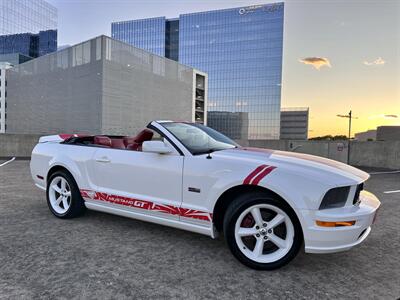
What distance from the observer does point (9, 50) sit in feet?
341

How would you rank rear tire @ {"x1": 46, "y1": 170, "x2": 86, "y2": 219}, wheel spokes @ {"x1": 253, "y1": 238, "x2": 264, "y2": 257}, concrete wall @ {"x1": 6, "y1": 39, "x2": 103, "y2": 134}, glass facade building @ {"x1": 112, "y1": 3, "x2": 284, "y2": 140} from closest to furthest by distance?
wheel spokes @ {"x1": 253, "y1": 238, "x2": 264, "y2": 257} < rear tire @ {"x1": 46, "y1": 170, "x2": 86, "y2": 219} < concrete wall @ {"x1": 6, "y1": 39, "x2": 103, "y2": 134} < glass facade building @ {"x1": 112, "y1": 3, "x2": 284, "y2": 140}

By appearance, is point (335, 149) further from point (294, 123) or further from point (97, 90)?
point (294, 123)

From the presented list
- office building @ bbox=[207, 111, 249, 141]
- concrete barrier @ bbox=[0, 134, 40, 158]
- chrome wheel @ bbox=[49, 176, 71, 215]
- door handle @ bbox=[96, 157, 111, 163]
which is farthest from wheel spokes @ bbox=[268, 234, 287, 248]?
office building @ bbox=[207, 111, 249, 141]

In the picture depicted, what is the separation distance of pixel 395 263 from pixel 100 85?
1961 inches

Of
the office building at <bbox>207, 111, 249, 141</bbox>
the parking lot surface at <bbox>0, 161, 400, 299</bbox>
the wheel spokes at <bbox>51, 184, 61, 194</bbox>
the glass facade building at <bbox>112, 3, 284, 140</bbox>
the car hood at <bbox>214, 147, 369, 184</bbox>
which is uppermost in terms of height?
the glass facade building at <bbox>112, 3, 284, 140</bbox>

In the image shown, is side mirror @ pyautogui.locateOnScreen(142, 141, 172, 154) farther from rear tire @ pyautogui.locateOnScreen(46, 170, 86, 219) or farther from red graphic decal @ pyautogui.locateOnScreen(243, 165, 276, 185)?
rear tire @ pyautogui.locateOnScreen(46, 170, 86, 219)

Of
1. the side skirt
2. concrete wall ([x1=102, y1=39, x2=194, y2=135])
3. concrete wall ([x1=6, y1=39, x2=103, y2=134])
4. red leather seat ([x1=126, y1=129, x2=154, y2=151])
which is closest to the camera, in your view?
the side skirt

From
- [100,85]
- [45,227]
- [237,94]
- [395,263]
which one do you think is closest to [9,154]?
[45,227]

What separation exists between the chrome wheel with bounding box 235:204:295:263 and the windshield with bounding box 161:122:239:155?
3.07 feet

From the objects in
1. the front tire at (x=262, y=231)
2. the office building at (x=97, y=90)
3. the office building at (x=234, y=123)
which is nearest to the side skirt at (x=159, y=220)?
the front tire at (x=262, y=231)

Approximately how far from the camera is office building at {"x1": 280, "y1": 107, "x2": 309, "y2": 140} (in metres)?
112

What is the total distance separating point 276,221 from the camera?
3031 millimetres

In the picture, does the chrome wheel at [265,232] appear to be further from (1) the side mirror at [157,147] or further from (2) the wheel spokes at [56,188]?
(2) the wheel spokes at [56,188]

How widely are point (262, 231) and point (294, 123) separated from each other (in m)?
115
